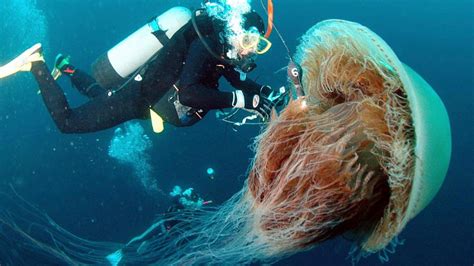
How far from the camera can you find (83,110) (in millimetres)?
5926

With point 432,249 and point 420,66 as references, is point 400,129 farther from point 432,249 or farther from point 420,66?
point 420,66

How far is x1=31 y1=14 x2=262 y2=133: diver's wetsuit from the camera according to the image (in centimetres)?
466

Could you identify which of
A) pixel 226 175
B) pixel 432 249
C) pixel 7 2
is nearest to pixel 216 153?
pixel 226 175

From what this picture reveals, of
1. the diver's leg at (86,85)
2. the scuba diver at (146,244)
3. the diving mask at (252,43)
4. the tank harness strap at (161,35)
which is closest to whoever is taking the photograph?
the diving mask at (252,43)

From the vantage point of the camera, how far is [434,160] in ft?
8.34

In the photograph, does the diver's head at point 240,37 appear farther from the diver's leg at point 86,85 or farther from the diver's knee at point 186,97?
the diver's leg at point 86,85

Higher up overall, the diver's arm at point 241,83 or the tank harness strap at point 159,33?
the tank harness strap at point 159,33

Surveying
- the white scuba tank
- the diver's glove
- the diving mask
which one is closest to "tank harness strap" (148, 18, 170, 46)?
the white scuba tank

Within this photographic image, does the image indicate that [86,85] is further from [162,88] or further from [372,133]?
[372,133]

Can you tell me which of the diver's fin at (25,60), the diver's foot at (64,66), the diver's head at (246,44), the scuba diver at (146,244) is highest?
the diver's fin at (25,60)

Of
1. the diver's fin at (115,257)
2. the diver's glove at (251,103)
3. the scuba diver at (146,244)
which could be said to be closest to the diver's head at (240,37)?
the diver's glove at (251,103)

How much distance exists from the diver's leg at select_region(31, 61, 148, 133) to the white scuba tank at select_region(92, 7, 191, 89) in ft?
1.51

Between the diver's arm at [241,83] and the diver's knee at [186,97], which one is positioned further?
the diver's arm at [241,83]

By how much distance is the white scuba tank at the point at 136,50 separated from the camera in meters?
5.92
